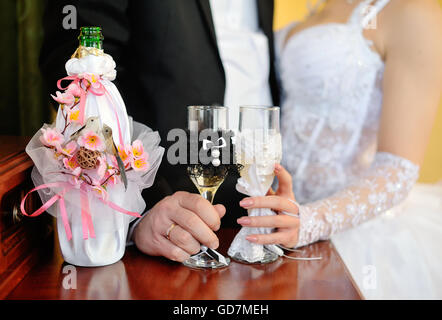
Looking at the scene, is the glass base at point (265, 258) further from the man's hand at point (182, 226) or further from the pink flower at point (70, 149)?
the pink flower at point (70, 149)

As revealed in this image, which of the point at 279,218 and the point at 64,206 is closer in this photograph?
the point at 64,206

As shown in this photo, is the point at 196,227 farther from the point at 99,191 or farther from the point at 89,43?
the point at 89,43

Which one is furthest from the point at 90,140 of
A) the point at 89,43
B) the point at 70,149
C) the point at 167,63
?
the point at 167,63

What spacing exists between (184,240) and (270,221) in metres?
0.18

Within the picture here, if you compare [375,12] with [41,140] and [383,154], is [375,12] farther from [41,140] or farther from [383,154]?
[41,140]

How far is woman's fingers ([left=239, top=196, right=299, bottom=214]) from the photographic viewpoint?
31.3 inches

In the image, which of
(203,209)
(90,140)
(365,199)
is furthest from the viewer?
(365,199)

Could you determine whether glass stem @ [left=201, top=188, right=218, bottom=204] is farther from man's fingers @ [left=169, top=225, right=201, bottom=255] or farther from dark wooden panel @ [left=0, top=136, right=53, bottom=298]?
dark wooden panel @ [left=0, top=136, right=53, bottom=298]

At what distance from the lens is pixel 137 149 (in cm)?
70

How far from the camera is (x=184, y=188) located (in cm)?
102

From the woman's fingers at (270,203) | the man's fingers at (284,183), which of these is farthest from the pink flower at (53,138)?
the man's fingers at (284,183)

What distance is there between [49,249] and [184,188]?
1.07ft

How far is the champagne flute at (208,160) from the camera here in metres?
0.75
